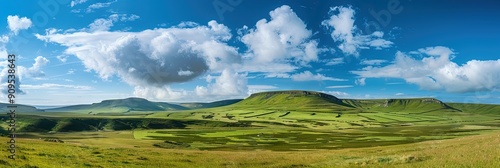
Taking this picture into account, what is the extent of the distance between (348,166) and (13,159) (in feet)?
101

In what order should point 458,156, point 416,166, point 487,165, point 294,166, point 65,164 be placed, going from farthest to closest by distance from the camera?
point 294,166 < point 65,164 < point 458,156 < point 416,166 < point 487,165

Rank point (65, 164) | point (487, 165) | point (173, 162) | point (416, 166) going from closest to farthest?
point (487, 165) → point (416, 166) → point (65, 164) → point (173, 162)

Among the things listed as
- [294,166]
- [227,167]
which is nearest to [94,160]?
[227,167]

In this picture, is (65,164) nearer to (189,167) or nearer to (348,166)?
(189,167)

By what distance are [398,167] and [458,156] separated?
629cm

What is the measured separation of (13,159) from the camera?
31797 millimetres

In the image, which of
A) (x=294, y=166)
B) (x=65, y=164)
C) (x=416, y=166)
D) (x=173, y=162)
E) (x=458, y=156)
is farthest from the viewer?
(x=173, y=162)

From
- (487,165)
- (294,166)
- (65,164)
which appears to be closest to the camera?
(487,165)

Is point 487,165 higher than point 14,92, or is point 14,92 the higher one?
point 14,92

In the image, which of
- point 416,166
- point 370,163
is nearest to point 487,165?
point 416,166

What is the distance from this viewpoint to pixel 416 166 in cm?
3170

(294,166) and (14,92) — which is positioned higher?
(14,92)

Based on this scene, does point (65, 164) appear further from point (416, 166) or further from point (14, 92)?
point (416, 166)

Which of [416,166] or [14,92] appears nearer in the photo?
[14,92]
